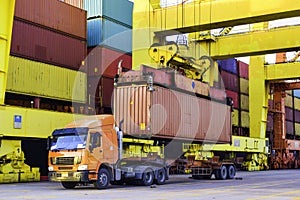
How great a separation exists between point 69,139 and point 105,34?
13393 millimetres

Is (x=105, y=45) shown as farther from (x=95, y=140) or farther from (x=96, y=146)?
(x=96, y=146)

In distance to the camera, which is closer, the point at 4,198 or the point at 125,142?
the point at 4,198

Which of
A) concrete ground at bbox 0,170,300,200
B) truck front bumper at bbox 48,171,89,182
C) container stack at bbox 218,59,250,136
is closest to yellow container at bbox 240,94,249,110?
container stack at bbox 218,59,250,136

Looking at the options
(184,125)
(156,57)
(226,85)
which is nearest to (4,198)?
(184,125)

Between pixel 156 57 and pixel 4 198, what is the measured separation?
11810 mm

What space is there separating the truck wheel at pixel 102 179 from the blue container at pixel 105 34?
1333 cm

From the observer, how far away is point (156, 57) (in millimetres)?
22844

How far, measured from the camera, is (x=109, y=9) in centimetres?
3003

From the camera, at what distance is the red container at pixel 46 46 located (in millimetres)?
23516

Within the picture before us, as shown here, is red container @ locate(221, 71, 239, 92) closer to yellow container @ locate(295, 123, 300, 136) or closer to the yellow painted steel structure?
yellow container @ locate(295, 123, 300, 136)

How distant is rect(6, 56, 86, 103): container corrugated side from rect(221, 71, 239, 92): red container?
18.9 m

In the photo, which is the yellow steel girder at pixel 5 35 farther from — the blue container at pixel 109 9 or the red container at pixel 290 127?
the red container at pixel 290 127

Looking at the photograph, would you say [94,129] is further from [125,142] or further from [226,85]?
[226,85]

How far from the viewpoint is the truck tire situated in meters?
18.5
